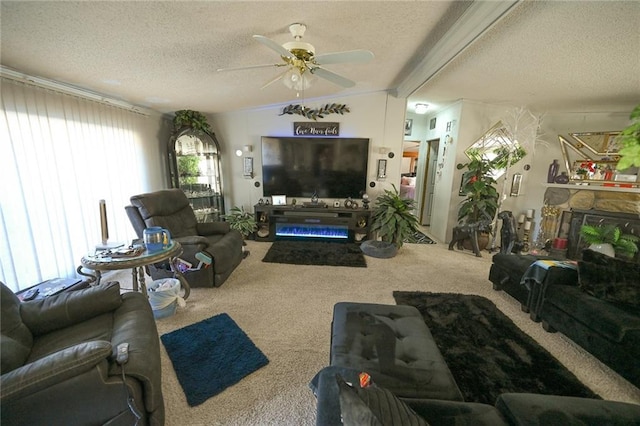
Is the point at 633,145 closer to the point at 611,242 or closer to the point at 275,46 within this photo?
the point at 275,46

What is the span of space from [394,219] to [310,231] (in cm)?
148

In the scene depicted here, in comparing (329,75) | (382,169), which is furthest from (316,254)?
(329,75)

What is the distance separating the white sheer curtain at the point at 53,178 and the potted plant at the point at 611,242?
5823mm

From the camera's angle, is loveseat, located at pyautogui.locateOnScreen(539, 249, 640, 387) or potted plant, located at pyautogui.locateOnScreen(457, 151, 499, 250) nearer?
loveseat, located at pyautogui.locateOnScreen(539, 249, 640, 387)

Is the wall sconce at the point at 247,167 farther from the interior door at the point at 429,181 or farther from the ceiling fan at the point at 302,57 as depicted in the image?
the interior door at the point at 429,181

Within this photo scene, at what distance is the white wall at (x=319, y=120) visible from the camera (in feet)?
13.9

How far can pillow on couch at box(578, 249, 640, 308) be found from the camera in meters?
1.82

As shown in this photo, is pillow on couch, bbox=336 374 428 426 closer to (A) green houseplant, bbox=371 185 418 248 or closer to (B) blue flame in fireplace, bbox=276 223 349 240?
(A) green houseplant, bbox=371 185 418 248

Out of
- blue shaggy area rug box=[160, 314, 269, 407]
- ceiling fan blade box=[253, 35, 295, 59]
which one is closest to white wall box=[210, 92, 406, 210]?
ceiling fan blade box=[253, 35, 295, 59]

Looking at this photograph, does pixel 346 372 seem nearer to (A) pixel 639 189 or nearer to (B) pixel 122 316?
(B) pixel 122 316

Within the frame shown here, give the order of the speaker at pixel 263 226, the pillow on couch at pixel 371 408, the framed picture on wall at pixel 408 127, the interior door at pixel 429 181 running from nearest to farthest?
the pillow on couch at pixel 371 408 < the speaker at pixel 263 226 < the interior door at pixel 429 181 < the framed picture on wall at pixel 408 127

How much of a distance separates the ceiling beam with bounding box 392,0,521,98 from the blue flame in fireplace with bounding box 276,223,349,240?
257cm

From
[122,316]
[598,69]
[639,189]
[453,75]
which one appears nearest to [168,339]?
[122,316]

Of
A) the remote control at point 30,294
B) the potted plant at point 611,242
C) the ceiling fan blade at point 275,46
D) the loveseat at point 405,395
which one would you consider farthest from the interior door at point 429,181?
the remote control at point 30,294
